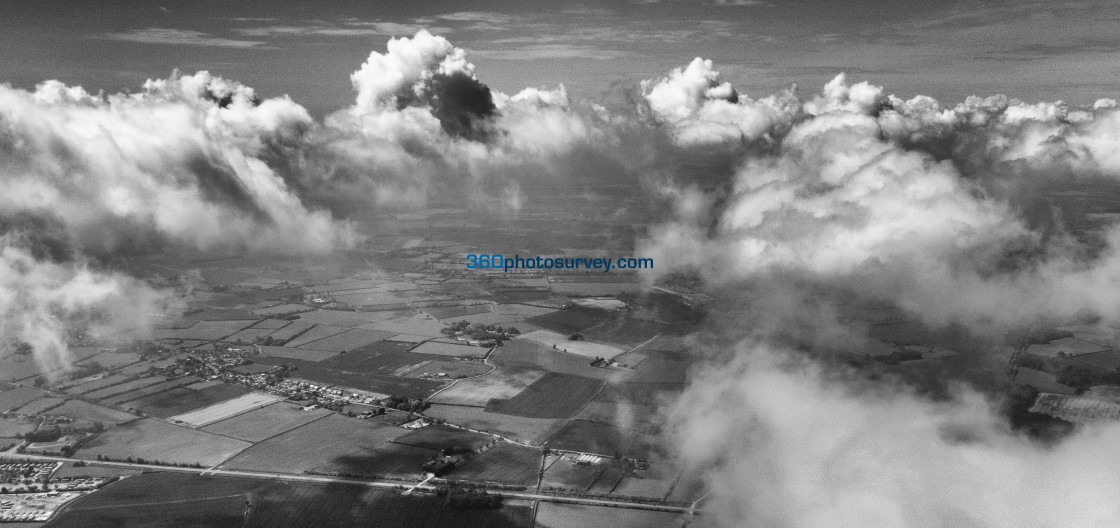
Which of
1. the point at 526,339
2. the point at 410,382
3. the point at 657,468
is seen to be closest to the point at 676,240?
the point at 526,339

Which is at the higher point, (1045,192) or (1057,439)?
(1045,192)

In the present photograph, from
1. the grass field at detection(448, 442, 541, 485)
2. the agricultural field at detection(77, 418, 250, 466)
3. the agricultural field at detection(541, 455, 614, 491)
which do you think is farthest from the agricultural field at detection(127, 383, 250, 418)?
the agricultural field at detection(541, 455, 614, 491)

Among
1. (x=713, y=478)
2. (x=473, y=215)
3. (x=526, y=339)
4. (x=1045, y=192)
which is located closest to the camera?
(x=713, y=478)

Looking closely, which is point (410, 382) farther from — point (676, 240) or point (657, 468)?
point (676, 240)

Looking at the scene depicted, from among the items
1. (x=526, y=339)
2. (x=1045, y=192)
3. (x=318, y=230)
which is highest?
(x=1045, y=192)

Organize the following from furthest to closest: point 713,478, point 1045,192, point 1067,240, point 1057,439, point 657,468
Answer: point 1045,192, point 1067,240, point 657,468, point 713,478, point 1057,439

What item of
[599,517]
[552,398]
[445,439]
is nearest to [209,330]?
[445,439]

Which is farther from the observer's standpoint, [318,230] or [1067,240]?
[318,230]

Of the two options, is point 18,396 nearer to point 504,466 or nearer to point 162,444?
point 162,444
